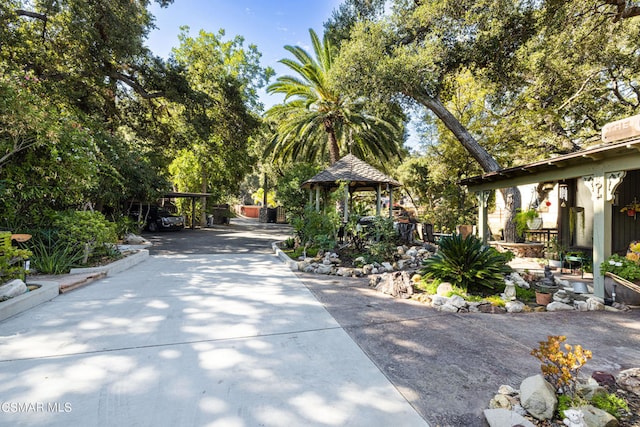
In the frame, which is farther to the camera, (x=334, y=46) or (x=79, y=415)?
(x=334, y=46)

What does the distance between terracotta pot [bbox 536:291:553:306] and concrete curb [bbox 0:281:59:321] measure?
7.42 meters

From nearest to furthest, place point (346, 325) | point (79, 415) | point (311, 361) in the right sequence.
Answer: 1. point (79, 415)
2. point (311, 361)
3. point (346, 325)

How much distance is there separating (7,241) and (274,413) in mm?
4696

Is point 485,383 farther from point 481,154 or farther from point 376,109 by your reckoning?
point 376,109

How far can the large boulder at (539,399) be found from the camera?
1965 millimetres

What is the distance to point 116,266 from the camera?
6.59 meters

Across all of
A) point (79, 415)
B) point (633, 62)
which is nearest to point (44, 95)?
point (79, 415)

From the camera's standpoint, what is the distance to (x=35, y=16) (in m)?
8.83

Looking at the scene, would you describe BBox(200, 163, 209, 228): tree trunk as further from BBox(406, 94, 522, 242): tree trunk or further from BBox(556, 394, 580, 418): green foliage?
BBox(556, 394, 580, 418): green foliage

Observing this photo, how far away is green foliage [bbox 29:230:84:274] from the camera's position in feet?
19.0

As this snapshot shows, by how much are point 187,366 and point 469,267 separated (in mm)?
4488

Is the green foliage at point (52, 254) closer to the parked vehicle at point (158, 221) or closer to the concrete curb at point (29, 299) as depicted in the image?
the concrete curb at point (29, 299)

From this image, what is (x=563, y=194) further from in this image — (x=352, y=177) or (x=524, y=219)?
(x=352, y=177)

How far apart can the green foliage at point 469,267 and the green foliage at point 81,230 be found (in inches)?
275
